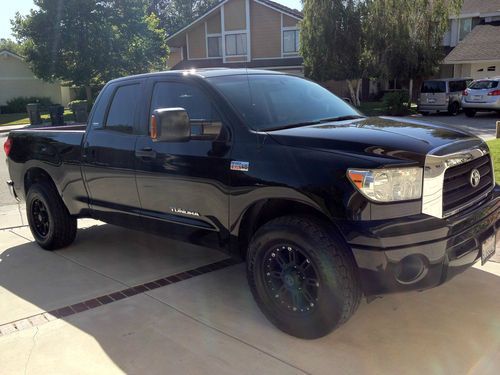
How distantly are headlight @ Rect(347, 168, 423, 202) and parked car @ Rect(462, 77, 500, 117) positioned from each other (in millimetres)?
21018

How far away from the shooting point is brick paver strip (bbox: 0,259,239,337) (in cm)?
402

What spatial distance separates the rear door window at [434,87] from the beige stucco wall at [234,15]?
15.2 m

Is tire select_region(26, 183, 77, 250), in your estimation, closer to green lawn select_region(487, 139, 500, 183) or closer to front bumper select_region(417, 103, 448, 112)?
green lawn select_region(487, 139, 500, 183)

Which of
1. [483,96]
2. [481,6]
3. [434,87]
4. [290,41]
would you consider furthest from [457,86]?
[481,6]

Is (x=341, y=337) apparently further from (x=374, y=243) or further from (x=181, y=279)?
(x=181, y=279)

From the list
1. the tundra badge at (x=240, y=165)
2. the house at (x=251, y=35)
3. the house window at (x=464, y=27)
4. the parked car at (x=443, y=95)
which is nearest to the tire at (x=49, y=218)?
the tundra badge at (x=240, y=165)

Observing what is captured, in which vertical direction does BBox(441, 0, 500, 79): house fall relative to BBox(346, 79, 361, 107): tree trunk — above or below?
above

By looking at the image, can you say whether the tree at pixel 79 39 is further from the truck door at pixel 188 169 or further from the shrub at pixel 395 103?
the truck door at pixel 188 169

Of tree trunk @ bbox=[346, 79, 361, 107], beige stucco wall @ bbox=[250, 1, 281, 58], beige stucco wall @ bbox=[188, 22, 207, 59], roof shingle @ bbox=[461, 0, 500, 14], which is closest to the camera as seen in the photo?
tree trunk @ bbox=[346, 79, 361, 107]

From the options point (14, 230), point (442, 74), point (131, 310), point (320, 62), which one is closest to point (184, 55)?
point (320, 62)

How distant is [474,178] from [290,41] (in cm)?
3221

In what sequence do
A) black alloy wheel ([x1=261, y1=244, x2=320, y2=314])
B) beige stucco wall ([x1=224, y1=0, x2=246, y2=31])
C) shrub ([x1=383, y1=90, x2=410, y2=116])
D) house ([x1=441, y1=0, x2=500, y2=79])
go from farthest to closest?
beige stucco wall ([x1=224, y1=0, x2=246, y2=31])
house ([x1=441, y1=0, x2=500, y2=79])
shrub ([x1=383, y1=90, x2=410, y2=116])
black alloy wheel ([x1=261, y1=244, x2=320, y2=314])

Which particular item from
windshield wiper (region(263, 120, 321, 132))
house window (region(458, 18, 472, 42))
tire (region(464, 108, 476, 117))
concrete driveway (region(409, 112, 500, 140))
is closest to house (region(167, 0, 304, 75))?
house window (region(458, 18, 472, 42))

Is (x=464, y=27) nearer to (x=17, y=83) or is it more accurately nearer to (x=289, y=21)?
(x=289, y=21)
